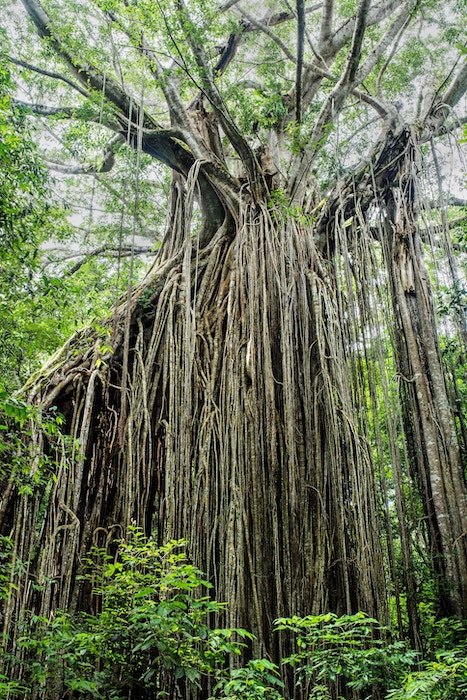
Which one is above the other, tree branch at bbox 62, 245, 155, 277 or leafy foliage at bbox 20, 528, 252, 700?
tree branch at bbox 62, 245, 155, 277

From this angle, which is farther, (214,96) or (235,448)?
(214,96)

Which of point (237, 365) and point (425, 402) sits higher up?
point (237, 365)

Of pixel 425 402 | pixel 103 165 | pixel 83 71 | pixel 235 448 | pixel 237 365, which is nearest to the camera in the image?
pixel 235 448

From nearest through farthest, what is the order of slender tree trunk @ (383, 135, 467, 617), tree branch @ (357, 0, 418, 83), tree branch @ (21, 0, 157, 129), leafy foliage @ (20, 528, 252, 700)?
leafy foliage @ (20, 528, 252, 700), slender tree trunk @ (383, 135, 467, 617), tree branch @ (21, 0, 157, 129), tree branch @ (357, 0, 418, 83)

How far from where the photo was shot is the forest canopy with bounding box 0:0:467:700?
307 centimetres

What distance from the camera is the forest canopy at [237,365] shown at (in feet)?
10.1

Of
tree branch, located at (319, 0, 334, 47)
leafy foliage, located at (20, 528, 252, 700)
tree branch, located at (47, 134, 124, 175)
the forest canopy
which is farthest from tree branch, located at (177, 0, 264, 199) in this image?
leafy foliage, located at (20, 528, 252, 700)

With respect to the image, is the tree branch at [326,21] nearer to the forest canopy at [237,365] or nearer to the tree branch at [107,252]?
the forest canopy at [237,365]

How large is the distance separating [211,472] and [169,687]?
1256 millimetres

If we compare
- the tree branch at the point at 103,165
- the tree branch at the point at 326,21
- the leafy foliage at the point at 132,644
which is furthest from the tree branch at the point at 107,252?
the leafy foliage at the point at 132,644

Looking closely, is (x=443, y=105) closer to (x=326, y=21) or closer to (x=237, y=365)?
(x=326, y=21)

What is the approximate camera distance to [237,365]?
3801 mm

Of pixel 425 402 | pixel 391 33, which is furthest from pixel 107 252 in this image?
pixel 425 402

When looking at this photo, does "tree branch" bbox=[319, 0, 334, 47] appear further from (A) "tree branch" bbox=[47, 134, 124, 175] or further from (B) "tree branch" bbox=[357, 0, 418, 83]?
(A) "tree branch" bbox=[47, 134, 124, 175]
